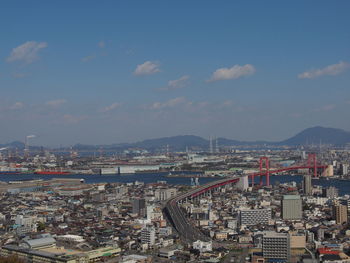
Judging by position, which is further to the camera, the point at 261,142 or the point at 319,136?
the point at 261,142

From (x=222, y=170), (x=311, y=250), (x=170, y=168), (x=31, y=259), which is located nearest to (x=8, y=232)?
(x=31, y=259)

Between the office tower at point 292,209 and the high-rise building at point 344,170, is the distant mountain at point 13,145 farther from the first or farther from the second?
the office tower at point 292,209

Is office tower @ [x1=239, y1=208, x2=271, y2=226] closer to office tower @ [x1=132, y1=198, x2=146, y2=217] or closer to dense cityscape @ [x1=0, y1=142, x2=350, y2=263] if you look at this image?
dense cityscape @ [x1=0, y1=142, x2=350, y2=263]

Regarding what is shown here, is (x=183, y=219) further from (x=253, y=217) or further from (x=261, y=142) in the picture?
(x=261, y=142)

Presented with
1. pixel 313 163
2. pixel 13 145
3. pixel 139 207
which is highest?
pixel 13 145

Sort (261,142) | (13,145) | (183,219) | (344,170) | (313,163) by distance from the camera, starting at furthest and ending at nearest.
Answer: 1. (261,142)
2. (13,145)
3. (313,163)
4. (344,170)
5. (183,219)

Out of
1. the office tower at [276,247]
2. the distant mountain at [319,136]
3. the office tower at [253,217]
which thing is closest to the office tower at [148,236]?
the office tower at [276,247]

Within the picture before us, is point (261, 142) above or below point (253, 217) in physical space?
above

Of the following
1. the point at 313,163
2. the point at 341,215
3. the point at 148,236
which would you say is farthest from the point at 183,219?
Answer: the point at 313,163
